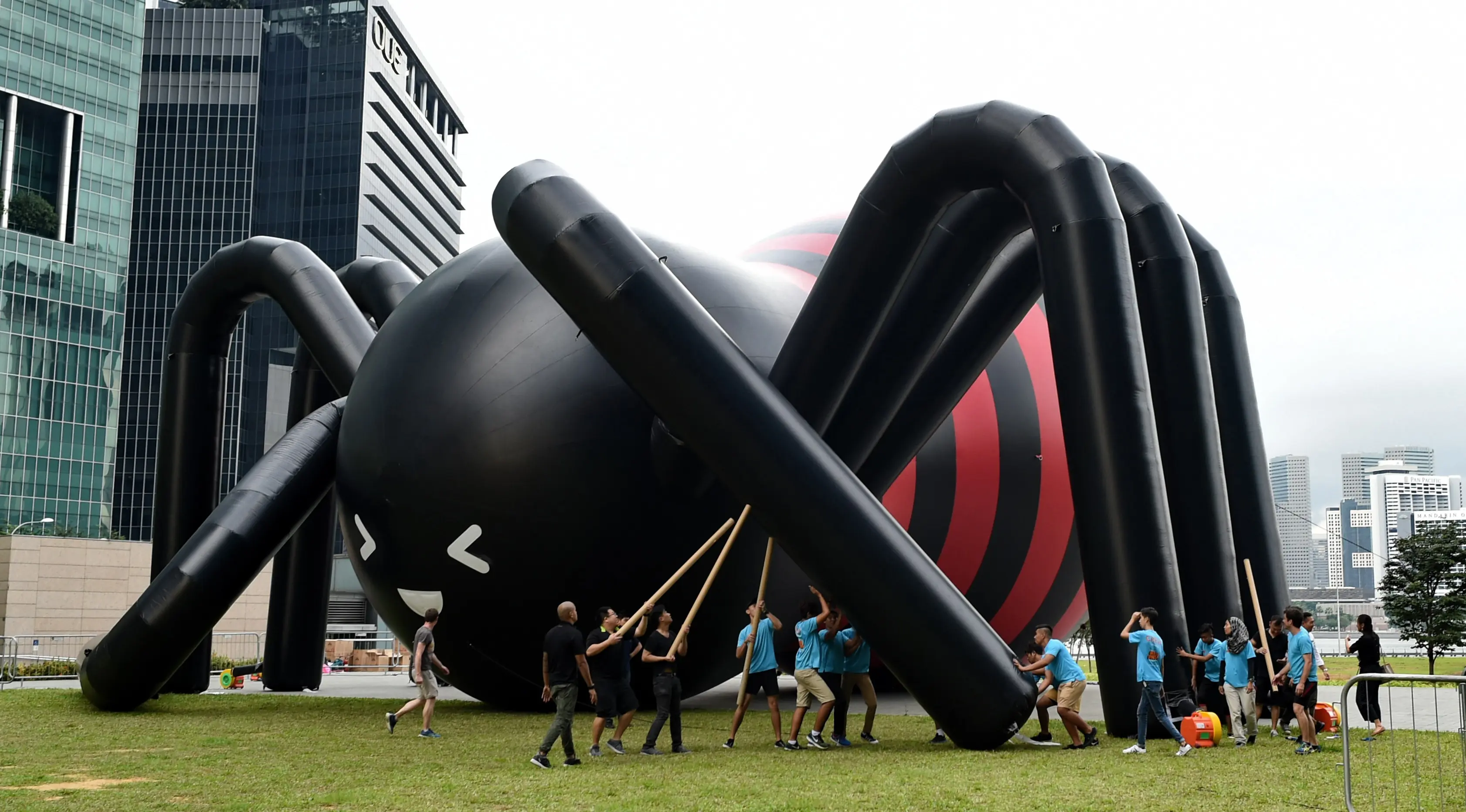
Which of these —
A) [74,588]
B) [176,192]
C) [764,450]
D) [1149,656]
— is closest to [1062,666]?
[1149,656]

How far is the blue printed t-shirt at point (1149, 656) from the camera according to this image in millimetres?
12617

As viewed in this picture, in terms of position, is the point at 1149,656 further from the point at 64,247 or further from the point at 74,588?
the point at 64,247

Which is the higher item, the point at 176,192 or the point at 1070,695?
the point at 176,192

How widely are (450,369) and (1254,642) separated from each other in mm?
10656

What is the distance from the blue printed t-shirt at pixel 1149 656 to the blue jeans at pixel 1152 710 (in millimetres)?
70

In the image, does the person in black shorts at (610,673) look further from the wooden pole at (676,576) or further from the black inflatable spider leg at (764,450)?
the black inflatable spider leg at (764,450)

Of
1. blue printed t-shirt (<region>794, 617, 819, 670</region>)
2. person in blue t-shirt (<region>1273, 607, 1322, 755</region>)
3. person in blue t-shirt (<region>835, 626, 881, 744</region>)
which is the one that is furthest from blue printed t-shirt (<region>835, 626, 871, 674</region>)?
person in blue t-shirt (<region>1273, 607, 1322, 755</region>)

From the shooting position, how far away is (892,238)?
14414mm

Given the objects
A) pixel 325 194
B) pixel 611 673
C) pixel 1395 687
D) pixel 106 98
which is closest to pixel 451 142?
pixel 325 194

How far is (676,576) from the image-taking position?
13883mm

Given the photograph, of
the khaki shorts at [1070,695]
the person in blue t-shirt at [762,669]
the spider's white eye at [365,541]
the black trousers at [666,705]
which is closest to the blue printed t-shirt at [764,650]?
the person in blue t-shirt at [762,669]

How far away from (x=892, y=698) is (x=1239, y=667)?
7583mm

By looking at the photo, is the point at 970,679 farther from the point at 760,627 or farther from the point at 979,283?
the point at 979,283

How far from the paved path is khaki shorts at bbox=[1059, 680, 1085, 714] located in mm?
2770
